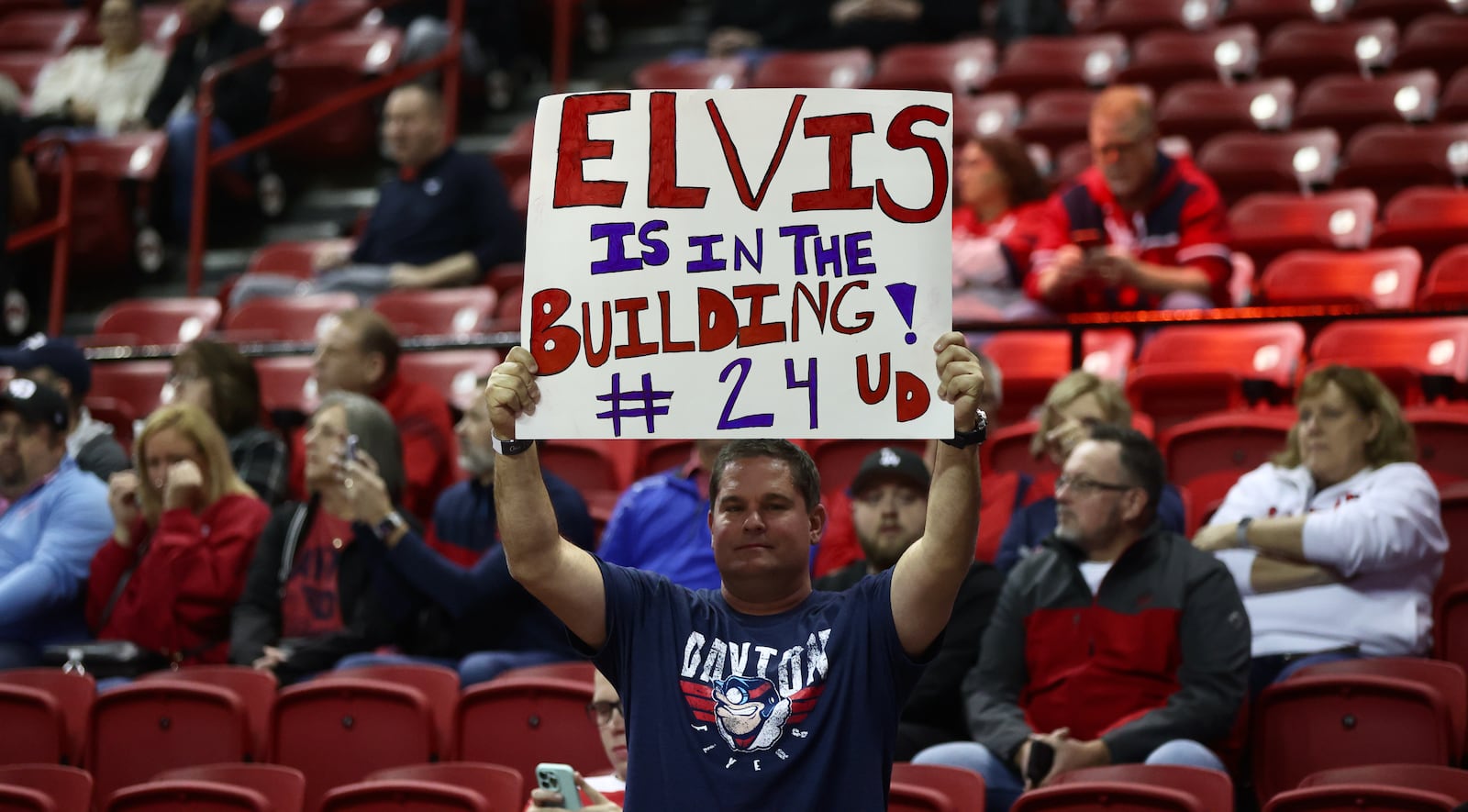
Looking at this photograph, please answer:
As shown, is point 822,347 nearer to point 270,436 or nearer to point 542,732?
point 542,732

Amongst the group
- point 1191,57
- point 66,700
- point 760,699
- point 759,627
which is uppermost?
point 1191,57

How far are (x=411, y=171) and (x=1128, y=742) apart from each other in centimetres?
487

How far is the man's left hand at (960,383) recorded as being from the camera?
289 cm

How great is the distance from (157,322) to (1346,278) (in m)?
5.02

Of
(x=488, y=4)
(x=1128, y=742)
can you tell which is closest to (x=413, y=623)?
(x=1128, y=742)

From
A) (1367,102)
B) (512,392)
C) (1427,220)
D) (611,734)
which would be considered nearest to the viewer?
(512,392)

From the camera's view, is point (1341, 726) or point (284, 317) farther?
point (284, 317)

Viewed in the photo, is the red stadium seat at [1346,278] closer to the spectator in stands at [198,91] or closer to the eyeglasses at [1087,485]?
the eyeglasses at [1087,485]

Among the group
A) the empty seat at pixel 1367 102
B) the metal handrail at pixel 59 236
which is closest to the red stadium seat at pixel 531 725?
the metal handrail at pixel 59 236

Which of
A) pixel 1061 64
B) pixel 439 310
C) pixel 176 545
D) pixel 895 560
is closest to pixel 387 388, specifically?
pixel 176 545

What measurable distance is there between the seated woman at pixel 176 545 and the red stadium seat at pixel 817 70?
15.4 feet

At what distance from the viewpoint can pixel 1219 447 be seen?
5598 millimetres

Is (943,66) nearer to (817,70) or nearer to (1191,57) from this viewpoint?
(817,70)

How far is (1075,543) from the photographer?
4.54m
